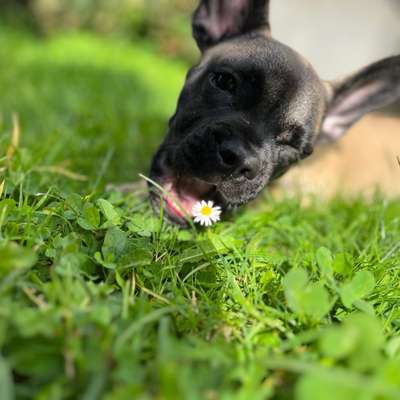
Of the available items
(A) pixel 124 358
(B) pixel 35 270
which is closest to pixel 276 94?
(B) pixel 35 270

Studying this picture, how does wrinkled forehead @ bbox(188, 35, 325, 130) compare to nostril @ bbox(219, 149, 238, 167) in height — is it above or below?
above

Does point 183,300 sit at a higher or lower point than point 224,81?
lower

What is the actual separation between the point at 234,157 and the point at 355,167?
224cm

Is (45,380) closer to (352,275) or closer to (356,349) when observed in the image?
(356,349)

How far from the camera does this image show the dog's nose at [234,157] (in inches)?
92.3

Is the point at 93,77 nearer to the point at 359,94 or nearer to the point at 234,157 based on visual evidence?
the point at 359,94

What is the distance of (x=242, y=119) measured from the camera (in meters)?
2.53

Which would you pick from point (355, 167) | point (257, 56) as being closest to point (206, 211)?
point (257, 56)

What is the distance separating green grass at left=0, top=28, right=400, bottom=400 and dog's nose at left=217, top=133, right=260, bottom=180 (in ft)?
0.95

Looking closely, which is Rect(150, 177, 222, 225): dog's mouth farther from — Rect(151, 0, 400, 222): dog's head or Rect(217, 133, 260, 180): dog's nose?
Rect(217, 133, 260, 180): dog's nose

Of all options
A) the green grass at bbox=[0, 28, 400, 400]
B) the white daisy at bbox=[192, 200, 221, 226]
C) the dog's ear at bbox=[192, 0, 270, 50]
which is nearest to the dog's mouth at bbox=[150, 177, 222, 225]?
the green grass at bbox=[0, 28, 400, 400]

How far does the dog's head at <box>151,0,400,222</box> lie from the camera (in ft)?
7.89

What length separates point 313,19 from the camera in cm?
789

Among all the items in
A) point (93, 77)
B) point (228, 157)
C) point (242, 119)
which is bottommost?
point (93, 77)
